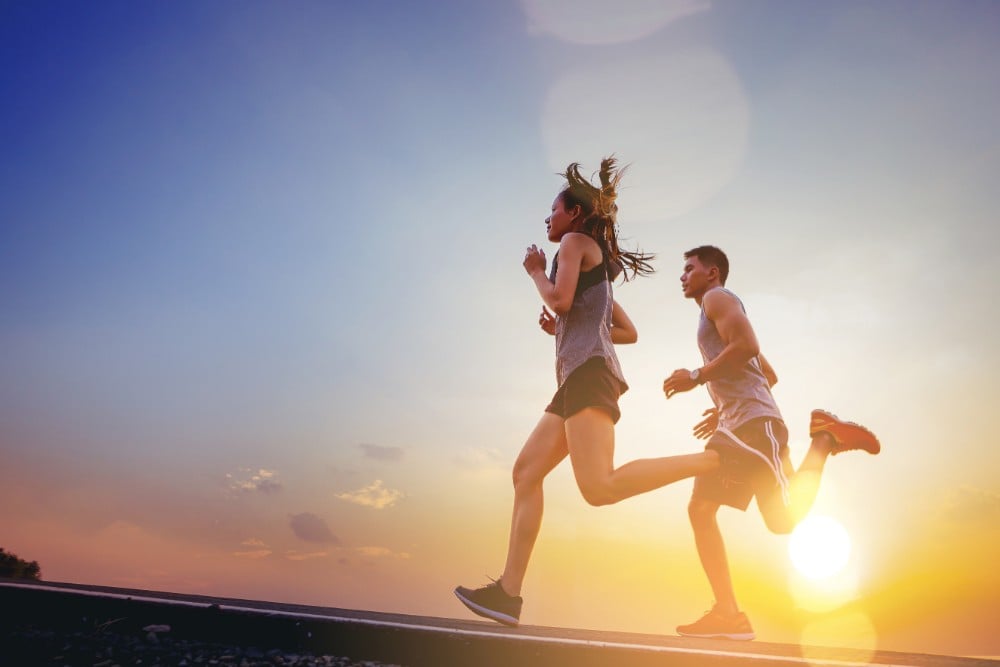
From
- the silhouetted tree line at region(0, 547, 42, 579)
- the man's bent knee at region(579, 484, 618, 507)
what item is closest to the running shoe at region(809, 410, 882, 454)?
the man's bent knee at region(579, 484, 618, 507)

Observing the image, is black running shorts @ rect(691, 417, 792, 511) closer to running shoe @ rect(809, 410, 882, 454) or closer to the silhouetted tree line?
running shoe @ rect(809, 410, 882, 454)

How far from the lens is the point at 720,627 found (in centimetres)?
418

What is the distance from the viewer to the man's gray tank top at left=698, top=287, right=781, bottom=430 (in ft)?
14.6

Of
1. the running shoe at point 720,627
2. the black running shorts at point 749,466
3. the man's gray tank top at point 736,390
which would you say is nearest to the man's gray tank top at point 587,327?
the black running shorts at point 749,466

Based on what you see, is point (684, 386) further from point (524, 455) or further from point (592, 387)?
point (524, 455)

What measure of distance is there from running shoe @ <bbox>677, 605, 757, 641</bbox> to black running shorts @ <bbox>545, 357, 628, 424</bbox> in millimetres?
1581

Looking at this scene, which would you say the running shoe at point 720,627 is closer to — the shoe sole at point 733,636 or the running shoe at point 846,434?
the shoe sole at point 733,636

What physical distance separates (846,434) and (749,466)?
1180 millimetres

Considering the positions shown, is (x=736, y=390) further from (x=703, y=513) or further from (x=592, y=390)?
(x=592, y=390)

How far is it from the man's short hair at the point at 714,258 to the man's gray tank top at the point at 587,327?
1.15 metres

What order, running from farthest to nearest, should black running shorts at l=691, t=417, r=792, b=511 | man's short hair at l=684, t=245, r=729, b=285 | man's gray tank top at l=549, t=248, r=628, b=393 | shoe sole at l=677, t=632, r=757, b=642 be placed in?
man's short hair at l=684, t=245, r=729, b=285 → black running shorts at l=691, t=417, r=792, b=511 → shoe sole at l=677, t=632, r=757, b=642 → man's gray tank top at l=549, t=248, r=628, b=393

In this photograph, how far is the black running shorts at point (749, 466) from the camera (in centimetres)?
422

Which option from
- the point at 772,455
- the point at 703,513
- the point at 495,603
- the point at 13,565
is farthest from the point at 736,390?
the point at 13,565

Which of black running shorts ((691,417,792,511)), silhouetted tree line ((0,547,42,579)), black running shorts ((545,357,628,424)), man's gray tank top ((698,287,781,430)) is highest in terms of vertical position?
man's gray tank top ((698,287,781,430))
